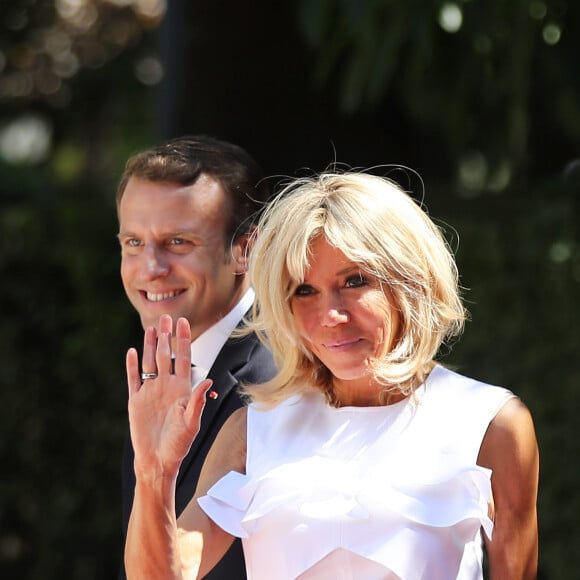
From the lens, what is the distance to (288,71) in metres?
5.20

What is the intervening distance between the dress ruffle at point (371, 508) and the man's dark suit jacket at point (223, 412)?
8.3 inches

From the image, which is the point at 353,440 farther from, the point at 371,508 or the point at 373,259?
the point at 373,259

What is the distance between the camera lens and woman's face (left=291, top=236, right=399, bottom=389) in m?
2.12

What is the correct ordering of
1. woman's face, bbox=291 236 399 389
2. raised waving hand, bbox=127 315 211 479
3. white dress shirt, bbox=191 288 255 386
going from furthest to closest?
white dress shirt, bbox=191 288 255 386
woman's face, bbox=291 236 399 389
raised waving hand, bbox=127 315 211 479

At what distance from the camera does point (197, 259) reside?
2.53 m

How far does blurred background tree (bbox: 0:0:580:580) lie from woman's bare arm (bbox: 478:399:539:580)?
6.56ft

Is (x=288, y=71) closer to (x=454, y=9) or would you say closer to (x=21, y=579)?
(x=454, y=9)

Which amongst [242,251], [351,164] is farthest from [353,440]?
[351,164]

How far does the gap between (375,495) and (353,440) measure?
14 cm

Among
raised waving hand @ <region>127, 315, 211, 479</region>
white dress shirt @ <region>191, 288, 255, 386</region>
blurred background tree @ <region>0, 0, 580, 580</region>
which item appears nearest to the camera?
raised waving hand @ <region>127, 315, 211, 479</region>

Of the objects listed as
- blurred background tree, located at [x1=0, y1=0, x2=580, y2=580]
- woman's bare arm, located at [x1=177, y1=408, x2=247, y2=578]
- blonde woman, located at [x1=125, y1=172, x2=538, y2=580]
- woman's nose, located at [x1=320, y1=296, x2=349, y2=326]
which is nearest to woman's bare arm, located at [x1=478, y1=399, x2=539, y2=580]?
blonde woman, located at [x1=125, y1=172, x2=538, y2=580]

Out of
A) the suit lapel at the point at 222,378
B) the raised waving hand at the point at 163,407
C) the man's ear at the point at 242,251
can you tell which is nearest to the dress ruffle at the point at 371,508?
the raised waving hand at the point at 163,407

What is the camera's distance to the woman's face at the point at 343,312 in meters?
2.12

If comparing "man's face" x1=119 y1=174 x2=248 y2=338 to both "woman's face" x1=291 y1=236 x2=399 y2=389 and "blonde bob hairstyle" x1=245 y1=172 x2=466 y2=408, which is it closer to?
"blonde bob hairstyle" x1=245 y1=172 x2=466 y2=408
